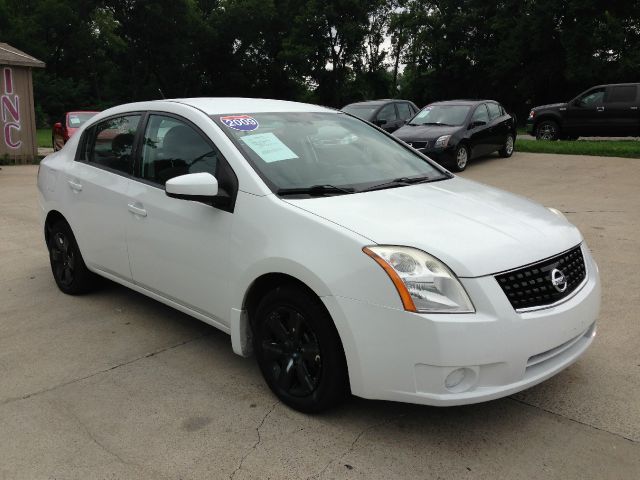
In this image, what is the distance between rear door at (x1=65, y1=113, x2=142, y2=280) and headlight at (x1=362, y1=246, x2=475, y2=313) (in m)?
2.15

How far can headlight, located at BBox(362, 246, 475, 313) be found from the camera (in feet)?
8.56

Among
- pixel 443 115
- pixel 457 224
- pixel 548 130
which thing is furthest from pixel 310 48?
pixel 457 224

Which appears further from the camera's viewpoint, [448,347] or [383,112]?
[383,112]

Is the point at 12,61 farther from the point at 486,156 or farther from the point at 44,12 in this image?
the point at 44,12

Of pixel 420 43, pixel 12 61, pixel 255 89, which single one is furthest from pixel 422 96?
pixel 12 61

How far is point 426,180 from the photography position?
12.7ft

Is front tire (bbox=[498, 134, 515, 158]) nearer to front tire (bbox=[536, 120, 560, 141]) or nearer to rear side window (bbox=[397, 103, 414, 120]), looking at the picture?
rear side window (bbox=[397, 103, 414, 120])

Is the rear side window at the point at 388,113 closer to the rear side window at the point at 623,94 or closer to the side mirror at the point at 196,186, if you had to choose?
the rear side window at the point at 623,94

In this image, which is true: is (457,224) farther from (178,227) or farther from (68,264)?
(68,264)

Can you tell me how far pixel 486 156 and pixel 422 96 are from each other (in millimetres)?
28496

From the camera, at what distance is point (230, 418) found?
310 cm

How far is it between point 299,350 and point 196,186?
1.04 metres

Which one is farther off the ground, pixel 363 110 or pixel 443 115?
pixel 443 115

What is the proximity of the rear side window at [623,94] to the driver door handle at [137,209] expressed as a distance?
1685 centimetres
